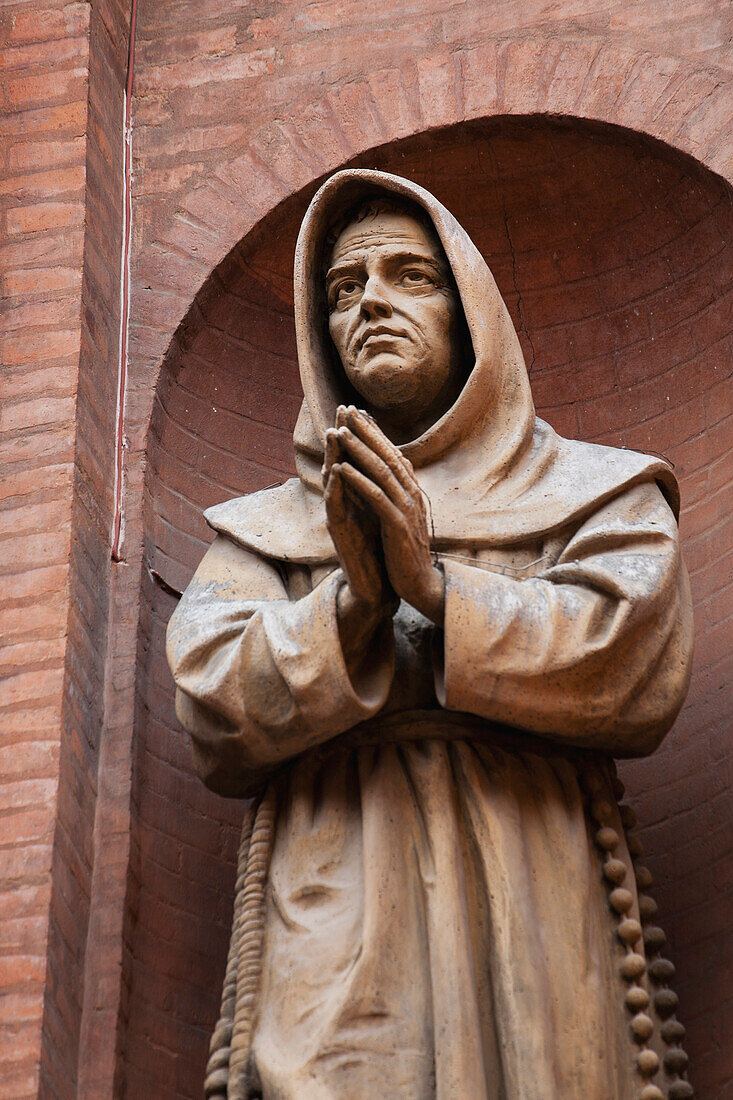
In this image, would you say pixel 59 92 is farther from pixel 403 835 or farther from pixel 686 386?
pixel 403 835

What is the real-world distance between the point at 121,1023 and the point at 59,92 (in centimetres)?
226

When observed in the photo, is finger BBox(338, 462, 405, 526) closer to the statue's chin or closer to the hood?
the hood

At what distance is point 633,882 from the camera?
395cm

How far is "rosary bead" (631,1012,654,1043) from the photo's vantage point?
3760 millimetres

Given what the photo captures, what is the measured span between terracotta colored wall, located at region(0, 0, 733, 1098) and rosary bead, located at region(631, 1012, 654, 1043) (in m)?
0.52

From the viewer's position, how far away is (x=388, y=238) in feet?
14.3

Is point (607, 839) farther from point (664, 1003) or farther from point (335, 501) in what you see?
point (335, 501)

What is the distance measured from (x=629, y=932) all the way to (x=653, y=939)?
0.11m

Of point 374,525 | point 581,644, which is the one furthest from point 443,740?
point 374,525

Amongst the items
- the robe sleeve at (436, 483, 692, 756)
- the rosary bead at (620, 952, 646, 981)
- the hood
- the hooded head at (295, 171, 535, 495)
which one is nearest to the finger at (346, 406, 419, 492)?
the robe sleeve at (436, 483, 692, 756)

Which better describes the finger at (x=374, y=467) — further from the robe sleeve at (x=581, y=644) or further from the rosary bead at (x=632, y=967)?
the rosary bead at (x=632, y=967)

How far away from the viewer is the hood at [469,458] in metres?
4.11

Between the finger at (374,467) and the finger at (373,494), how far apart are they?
0.03 ft

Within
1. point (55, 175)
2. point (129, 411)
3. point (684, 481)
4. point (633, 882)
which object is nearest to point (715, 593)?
point (684, 481)
